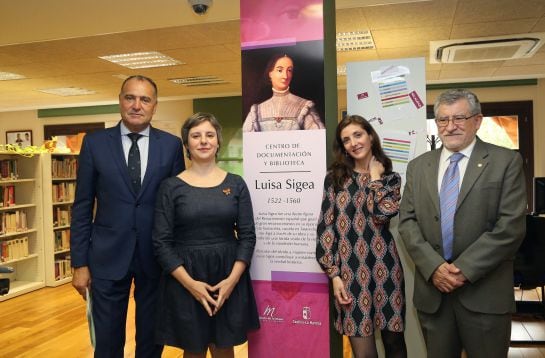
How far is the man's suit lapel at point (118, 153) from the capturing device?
7.15 ft

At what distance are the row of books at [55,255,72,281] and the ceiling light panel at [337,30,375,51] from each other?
458cm

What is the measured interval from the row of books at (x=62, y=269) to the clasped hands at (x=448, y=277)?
18.0 feet

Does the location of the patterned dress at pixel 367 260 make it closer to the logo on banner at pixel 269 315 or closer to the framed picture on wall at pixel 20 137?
the logo on banner at pixel 269 315

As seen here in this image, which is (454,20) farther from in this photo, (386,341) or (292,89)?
(386,341)

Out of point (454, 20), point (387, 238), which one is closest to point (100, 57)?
point (454, 20)

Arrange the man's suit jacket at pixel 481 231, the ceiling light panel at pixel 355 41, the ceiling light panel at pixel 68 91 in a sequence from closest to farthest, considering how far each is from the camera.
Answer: the man's suit jacket at pixel 481 231 < the ceiling light panel at pixel 355 41 < the ceiling light panel at pixel 68 91

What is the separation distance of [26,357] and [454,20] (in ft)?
16.4

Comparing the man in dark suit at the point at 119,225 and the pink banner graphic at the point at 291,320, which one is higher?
the man in dark suit at the point at 119,225

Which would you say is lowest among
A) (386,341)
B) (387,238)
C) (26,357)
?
(26,357)

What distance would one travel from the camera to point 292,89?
2332 mm

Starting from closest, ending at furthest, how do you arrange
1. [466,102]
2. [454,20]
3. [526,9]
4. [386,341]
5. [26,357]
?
[466,102]
[386,341]
[26,357]
[526,9]
[454,20]

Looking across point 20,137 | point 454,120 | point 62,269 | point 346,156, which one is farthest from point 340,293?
point 20,137

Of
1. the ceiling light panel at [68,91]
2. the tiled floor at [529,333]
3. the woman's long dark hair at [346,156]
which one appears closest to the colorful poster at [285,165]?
the woman's long dark hair at [346,156]

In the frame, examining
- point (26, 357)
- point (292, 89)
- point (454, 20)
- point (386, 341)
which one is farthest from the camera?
point (454, 20)
